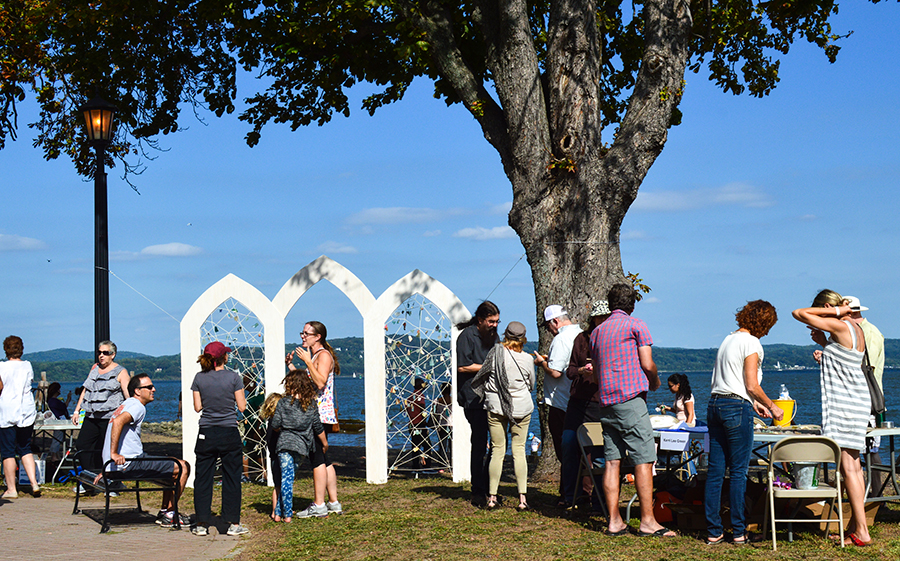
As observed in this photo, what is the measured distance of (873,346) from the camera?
7.49 meters

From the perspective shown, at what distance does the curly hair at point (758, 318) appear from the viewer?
18.7ft

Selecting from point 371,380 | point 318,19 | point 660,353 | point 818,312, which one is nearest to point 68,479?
point 371,380

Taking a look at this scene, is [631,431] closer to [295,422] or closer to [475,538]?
[475,538]

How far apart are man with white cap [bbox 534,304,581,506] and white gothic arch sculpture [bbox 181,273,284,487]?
11.0 ft

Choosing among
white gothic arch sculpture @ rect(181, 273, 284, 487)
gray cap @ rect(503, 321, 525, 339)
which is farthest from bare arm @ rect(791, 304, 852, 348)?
Result: white gothic arch sculpture @ rect(181, 273, 284, 487)

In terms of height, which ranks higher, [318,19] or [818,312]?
[318,19]

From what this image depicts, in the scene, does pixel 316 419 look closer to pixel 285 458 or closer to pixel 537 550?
pixel 285 458

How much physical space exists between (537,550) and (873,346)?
3.88 m

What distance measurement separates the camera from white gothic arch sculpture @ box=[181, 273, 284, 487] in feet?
30.4

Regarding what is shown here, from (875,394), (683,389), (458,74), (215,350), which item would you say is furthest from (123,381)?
(875,394)

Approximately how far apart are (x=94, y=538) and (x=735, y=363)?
512 cm

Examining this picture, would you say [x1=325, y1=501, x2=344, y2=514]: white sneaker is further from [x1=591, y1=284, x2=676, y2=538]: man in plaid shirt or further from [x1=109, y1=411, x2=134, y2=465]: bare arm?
[x1=591, y1=284, x2=676, y2=538]: man in plaid shirt

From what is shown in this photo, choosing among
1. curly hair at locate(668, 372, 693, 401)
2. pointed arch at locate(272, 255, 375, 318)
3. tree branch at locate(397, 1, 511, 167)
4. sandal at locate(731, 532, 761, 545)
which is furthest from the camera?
pointed arch at locate(272, 255, 375, 318)

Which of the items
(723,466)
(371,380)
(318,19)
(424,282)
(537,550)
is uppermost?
(318,19)
